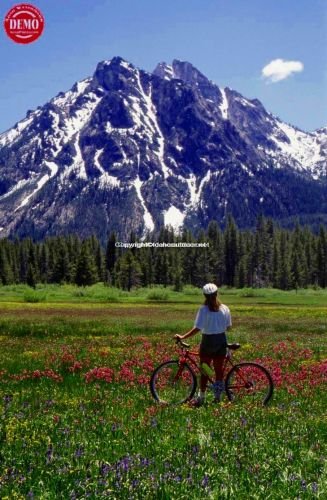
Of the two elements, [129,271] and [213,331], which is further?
[129,271]

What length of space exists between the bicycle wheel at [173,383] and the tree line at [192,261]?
138 m

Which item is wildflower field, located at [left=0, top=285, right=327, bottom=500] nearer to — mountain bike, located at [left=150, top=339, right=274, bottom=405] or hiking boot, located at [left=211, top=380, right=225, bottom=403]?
mountain bike, located at [left=150, top=339, right=274, bottom=405]

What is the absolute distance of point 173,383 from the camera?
46.4 feet

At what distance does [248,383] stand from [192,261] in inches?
6559

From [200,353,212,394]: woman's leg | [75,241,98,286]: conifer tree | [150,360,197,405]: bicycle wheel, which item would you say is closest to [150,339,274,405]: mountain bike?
[150,360,197,405]: bicycle wheel

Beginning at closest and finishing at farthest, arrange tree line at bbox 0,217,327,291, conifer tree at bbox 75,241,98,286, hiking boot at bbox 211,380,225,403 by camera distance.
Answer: hiking boot at bbox 211,380,225,403 < conifer tree at bbox 75,241,98,286 < tree line at bbox 0,217,327,291

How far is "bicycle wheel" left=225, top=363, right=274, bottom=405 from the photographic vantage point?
13250 millimetres

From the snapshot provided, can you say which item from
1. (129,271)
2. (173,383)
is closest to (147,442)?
(173,383)

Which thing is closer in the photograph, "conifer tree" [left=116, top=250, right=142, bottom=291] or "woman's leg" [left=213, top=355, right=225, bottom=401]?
"woman's leg" [left=213, top=355, right=225, bottom=401]

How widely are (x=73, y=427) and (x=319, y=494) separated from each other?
4.44 metres

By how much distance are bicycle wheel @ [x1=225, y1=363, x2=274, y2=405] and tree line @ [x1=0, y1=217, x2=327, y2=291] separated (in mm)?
138588

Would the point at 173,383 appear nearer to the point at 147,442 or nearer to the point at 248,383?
the point at 248,383

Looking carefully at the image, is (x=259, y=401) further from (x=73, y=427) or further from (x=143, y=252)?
(x=143, y=252)

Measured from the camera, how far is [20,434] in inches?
335
